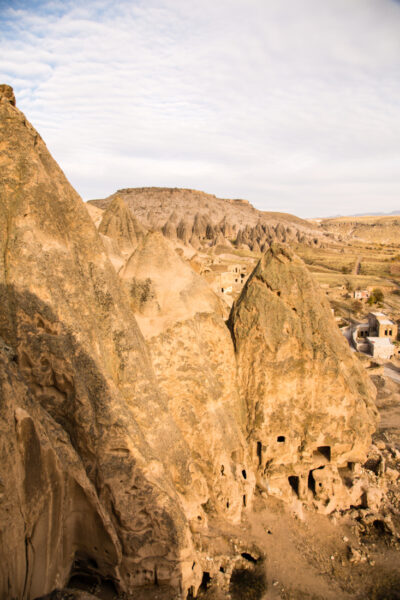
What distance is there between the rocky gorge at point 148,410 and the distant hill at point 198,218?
49.7 metres

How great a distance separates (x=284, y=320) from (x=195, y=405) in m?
3.07

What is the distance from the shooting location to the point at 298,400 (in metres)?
9.09

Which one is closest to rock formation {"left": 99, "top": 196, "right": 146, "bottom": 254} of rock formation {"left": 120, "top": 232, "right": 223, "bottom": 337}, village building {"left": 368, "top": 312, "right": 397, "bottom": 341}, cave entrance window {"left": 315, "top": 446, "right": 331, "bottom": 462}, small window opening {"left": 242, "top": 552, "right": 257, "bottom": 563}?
rock formation {"left": 120, "top": 232, "right": 223, "bottom": 337}

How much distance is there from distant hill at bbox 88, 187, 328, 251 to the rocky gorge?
163ft

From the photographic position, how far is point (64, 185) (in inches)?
268

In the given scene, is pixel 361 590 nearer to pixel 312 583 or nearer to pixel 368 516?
pixel 312 583

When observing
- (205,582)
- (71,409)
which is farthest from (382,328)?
(71,409)

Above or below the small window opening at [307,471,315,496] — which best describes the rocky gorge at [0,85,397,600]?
above

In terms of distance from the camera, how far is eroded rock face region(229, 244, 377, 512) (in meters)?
8.97

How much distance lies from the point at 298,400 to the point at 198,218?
63173mm

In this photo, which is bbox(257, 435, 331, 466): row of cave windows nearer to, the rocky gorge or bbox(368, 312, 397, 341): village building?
the rocky gorge

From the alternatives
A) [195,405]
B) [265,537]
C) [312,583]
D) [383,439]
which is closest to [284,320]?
[195,405]

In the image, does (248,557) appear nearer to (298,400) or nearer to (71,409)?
(298,400)

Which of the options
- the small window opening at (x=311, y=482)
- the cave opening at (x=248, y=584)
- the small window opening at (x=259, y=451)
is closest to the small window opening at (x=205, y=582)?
the cave opening at (x=248, y=584)
